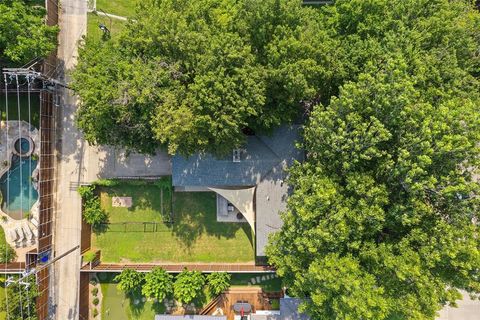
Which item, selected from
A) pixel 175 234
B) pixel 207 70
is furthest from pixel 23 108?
pixel 207 70

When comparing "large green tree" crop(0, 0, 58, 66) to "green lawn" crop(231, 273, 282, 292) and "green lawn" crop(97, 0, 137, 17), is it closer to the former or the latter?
"green lawn" crop(97, 0, 137, 17)

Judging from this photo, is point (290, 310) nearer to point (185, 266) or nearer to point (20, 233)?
point (185, 266)

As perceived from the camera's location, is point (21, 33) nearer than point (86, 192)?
Yes

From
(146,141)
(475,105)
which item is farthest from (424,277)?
(146,141)

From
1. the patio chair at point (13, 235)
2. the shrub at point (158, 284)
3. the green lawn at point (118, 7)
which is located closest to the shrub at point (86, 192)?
the patio chair at point (13, 235)

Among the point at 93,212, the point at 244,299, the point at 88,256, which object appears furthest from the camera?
the point at 244,299
